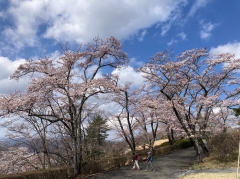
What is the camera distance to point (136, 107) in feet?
69.4

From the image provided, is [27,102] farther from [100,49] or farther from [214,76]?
[214,76]

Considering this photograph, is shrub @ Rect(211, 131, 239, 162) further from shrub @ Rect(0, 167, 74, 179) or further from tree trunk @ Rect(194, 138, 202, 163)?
shrub @ Rect(0, 167, 74, 179)

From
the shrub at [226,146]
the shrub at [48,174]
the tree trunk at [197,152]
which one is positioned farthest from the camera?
the tree trunk at [197,152]

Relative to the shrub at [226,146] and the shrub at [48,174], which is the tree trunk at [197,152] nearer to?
the shrub at [226,146]

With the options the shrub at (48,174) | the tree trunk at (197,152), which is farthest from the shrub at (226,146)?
the shrub at (48,174)

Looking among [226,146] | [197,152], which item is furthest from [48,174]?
[226,146]

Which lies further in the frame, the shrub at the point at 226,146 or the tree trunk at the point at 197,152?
the tree trunk at the point at 197,152

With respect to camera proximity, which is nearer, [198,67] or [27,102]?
[27,102]

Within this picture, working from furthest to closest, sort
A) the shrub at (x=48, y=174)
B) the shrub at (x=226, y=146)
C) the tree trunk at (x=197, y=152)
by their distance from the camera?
the tree trunk at (x=197, y=152) → the shrub at (x=226, y=146) → the shrub at (x=48, y=174)

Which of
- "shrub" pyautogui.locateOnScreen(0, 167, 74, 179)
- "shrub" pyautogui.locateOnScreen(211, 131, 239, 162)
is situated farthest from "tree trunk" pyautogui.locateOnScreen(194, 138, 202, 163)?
"shrub" pyautogui.locateOnScreen(0, 167, 74, 179)

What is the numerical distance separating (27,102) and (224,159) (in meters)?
13.3

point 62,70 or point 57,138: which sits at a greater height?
point 62,70

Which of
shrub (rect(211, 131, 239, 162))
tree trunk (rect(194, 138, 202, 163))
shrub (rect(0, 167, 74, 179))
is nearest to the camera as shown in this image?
shrub (rect(0, 167, 74, 179))

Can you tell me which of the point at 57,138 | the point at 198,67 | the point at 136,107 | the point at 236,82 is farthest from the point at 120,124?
the point at 236,82
